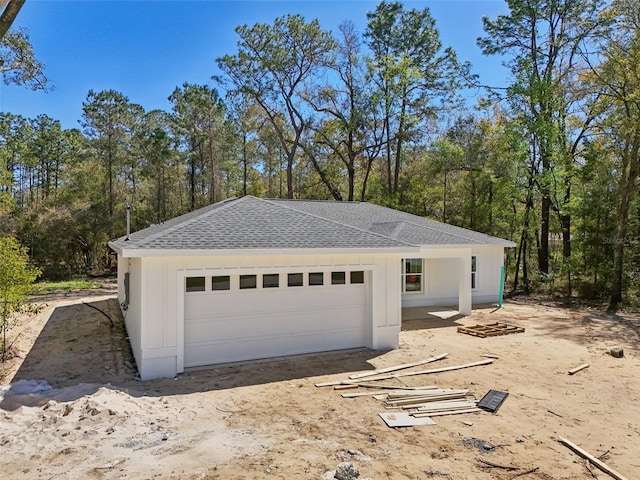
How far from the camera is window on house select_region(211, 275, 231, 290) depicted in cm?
779

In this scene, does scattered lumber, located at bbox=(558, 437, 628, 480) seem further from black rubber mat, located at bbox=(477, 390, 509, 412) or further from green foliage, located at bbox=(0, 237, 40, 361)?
green foliage, located at bbox=(0, 237, 40, 361)

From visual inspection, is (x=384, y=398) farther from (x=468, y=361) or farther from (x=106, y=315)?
(x=106, y=315)

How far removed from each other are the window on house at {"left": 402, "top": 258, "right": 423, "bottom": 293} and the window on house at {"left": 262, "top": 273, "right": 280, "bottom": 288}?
7621mm

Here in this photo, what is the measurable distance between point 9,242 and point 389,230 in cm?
1032

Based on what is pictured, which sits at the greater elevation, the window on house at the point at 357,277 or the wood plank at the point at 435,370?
the window on house at the point at 357,277

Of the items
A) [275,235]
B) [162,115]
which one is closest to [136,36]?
[275,235]

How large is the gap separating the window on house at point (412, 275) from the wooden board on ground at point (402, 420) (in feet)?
31.3

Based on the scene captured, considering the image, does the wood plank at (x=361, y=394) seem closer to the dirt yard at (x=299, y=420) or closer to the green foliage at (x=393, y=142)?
the dirt yard at (x=299, y=420)

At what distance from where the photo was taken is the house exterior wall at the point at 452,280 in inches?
598

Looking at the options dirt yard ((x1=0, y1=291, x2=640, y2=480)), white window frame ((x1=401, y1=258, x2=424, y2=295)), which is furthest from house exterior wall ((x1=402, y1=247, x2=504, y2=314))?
dirt yard ((x1=0, y1=291, x2=640, y2=480))

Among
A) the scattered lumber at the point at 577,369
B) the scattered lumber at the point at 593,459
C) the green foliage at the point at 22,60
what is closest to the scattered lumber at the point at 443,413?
the scattered lumber at the point at 593,459

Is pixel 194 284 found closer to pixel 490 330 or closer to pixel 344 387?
pixel 344 387

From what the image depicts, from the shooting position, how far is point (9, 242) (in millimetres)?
8516

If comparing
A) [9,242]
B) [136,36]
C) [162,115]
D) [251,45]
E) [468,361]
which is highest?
[251,45]
